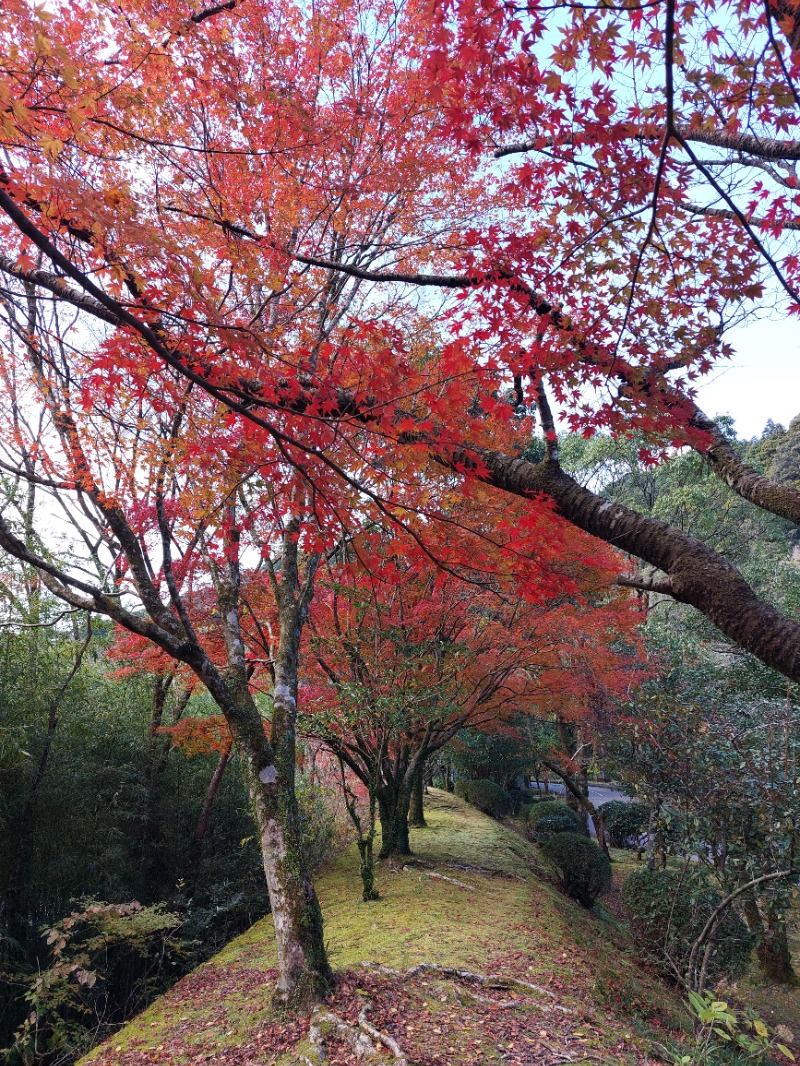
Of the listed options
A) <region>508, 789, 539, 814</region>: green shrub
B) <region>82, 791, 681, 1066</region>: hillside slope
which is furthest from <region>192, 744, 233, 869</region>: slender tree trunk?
<region>508, 789, 539, 814</region>: green shrub

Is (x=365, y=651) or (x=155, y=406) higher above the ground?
(x=155, y=406)

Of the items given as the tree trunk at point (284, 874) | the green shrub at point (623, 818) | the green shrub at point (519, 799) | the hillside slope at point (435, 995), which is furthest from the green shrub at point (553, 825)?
the tree trunk at point (284, 874)

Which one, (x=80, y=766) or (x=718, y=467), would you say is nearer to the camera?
(x=718, y=467)

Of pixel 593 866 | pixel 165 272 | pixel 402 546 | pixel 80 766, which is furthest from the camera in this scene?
pixel 593 866

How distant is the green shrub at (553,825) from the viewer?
13555 mm

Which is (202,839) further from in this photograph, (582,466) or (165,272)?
(582,466)

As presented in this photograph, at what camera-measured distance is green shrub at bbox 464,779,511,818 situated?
1605 cm

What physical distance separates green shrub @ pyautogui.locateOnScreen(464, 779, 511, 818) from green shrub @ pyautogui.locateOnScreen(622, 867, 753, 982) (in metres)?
8.68

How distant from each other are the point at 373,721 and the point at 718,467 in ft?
17.1

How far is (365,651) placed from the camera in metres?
8.05

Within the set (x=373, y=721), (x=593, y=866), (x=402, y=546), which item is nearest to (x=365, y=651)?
(x=373, y=721)

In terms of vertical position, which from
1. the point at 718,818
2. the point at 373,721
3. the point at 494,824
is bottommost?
the point at 494,824

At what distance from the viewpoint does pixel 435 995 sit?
4.48 meters

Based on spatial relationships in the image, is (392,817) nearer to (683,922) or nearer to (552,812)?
(683,922)
